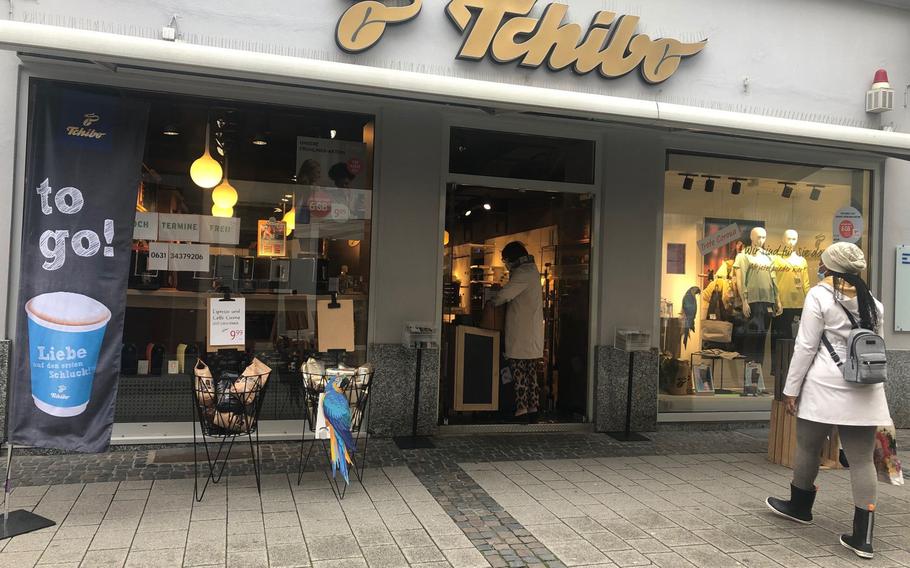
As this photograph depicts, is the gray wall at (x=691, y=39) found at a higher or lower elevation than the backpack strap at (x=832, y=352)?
higher

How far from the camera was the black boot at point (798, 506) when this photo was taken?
4637 millimetres

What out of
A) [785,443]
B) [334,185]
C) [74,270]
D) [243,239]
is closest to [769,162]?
[785,443]

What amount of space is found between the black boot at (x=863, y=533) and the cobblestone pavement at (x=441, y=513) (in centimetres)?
7

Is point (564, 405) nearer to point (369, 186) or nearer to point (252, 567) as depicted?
point (369, 186)

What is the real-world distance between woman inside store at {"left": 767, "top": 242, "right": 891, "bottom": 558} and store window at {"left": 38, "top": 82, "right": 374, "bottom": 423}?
3.84 m

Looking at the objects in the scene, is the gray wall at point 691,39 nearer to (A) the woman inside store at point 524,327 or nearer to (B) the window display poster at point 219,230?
(B) the window display poster at point 219,230

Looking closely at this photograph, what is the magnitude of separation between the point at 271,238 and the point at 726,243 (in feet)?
17.1

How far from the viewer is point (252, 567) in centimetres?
368

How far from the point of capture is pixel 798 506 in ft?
15.3

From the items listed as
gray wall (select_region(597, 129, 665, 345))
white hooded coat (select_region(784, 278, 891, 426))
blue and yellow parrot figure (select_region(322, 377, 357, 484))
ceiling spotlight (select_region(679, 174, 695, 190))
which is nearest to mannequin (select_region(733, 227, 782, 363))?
ceiling spotlight (select_region(679, 174, 695, 190))

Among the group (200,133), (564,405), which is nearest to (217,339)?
(200,133)

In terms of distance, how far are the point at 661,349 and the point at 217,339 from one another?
4769 millimetres

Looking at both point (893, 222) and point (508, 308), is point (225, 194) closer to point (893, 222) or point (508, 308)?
point (508, 308)

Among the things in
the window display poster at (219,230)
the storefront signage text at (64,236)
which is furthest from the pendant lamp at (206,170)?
the storefront signage text at (64,236)
